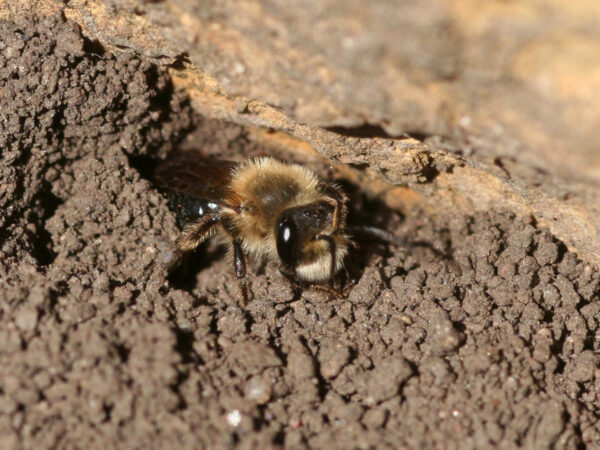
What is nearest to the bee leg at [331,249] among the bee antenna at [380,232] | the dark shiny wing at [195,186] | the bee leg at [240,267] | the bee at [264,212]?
the bee at [264,212]

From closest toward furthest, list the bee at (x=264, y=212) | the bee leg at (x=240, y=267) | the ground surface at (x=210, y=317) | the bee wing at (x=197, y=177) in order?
the ground surface at (x=210, y=317) → the bee at (x=264, y=212) → the bee leg at (x=240, y=267) → the bee wing at (x=197, y=177)

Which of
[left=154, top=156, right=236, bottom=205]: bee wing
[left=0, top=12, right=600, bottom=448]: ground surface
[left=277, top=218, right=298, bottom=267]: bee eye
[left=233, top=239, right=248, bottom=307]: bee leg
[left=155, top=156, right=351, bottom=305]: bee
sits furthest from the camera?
[left=154, top=156, right=236, bottom=205]: bee wing

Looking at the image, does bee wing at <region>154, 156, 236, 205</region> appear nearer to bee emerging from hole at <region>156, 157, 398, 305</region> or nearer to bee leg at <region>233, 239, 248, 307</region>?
bee emerging from hole at <region>156, 157, 398, 305</region>

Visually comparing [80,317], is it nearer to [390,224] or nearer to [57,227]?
[57,227]

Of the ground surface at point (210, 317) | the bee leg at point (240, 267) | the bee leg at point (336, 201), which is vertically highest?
the bee leg at point (336, 201)

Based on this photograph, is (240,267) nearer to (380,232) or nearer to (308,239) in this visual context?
(308,239)

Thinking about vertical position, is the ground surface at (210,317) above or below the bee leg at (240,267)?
above

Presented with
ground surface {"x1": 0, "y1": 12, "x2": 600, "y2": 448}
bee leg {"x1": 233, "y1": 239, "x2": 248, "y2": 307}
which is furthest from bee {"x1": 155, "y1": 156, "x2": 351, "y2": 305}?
ground surface {"x1": 0, "y1": 12, "x2": 600, "y2": 448}

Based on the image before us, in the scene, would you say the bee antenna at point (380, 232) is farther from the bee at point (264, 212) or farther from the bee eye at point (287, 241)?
the bee eye at point (287, 241)
